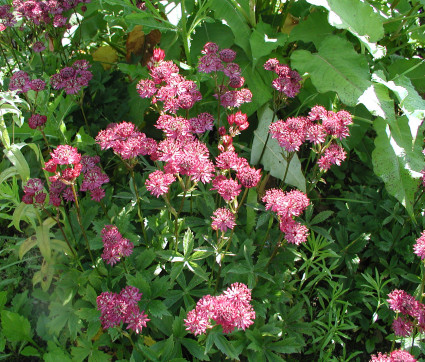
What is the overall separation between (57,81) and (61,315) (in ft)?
3.62

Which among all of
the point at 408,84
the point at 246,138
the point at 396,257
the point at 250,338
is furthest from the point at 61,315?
the point at 408,84

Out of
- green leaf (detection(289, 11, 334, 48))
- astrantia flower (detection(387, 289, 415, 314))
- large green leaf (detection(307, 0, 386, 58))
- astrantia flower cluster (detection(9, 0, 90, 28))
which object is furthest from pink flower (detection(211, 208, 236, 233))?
astrantia flower cluster (detection(9, 0, 90, 28))

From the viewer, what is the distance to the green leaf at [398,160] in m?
1.94

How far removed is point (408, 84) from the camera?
83.7 inches

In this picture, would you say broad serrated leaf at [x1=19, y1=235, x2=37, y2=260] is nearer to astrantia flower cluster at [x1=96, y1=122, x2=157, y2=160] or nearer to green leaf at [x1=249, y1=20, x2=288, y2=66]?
astrantia flower cluster at [x1=96, y1=122, x2=157, y2=160]

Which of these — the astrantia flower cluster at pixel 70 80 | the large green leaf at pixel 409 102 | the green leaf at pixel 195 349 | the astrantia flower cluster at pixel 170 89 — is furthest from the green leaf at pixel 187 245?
the large green leaf at pixel 409 102

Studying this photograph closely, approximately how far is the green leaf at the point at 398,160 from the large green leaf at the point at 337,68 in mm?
208

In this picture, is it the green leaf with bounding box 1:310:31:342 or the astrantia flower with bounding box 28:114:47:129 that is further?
the green leaf with bounding box 1:310:31:342

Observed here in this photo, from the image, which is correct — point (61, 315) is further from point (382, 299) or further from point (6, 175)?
point (382, 299)

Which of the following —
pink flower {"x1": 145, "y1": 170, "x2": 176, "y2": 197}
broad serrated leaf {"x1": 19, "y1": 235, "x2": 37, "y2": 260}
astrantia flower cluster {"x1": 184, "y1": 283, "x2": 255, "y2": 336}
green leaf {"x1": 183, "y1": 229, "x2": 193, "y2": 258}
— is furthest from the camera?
broad serrated leaf {"x1": 19, "y1": 235, "x2": 37, "y2": 260}

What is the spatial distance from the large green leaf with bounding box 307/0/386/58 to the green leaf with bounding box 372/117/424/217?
1.20 ft

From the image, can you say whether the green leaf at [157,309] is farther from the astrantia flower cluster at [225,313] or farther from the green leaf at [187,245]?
the astrantia flower cluster at [225,313]

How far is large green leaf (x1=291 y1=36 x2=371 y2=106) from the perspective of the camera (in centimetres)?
211

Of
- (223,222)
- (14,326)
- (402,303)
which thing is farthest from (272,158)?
(14,326)
